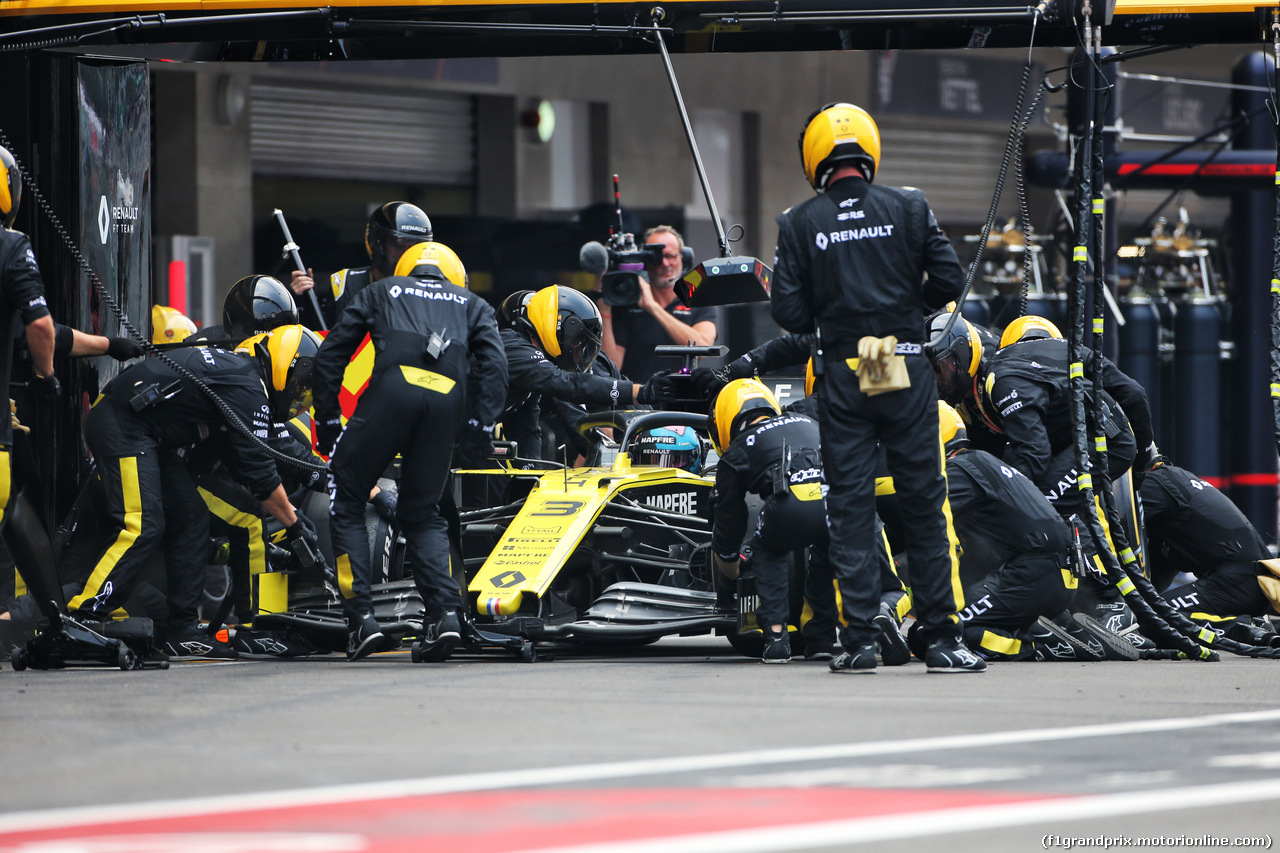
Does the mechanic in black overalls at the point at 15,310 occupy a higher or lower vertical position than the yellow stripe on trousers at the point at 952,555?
higher

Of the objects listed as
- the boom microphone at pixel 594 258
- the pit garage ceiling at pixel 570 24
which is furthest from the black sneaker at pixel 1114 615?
the boom microphone at pixel 594 258

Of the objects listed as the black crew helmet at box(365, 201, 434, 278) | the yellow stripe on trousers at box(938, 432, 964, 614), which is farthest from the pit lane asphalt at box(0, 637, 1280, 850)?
the black crew helmet at box(365, 201, 434, 278)

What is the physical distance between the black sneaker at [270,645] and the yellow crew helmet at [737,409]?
210 centimetres

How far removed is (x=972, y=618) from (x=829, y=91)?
Answer: 1299cm

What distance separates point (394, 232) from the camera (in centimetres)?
868

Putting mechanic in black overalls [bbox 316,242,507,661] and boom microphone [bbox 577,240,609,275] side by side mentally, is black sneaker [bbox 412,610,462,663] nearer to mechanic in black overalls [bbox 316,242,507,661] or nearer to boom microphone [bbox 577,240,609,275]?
mechanic in black overalls [bbox 316,242,507,661]

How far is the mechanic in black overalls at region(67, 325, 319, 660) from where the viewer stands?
7410 mm

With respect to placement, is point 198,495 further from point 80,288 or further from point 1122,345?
point 1122,345

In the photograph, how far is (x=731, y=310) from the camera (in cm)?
1312

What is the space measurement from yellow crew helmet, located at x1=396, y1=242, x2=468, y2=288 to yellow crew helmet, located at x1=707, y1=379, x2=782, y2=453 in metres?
1.22

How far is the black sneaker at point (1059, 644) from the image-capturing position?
7.20 m

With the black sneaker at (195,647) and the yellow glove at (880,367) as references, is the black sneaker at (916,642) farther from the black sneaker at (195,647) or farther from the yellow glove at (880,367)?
the black sneaker at (195,647)

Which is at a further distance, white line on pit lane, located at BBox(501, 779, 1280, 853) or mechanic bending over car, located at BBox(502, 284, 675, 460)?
mechanic bending over car, located at BBox(502, 284, 675, 460)

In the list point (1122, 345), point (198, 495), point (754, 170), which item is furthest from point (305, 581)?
point (754, 170)
